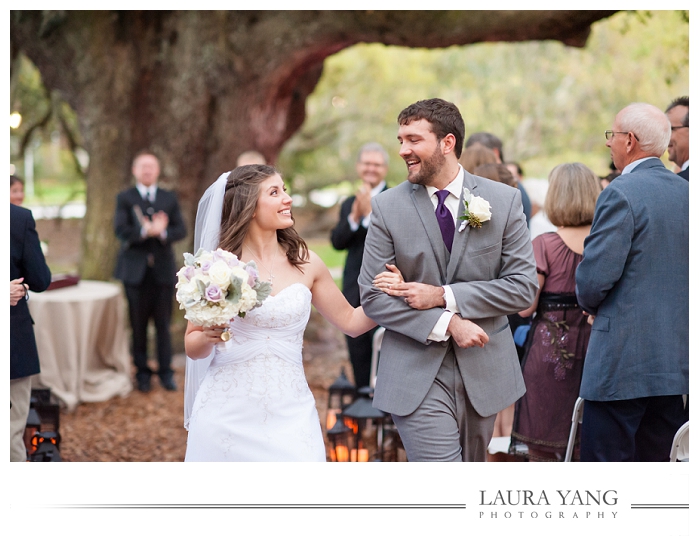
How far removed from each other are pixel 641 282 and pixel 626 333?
0.24 metres

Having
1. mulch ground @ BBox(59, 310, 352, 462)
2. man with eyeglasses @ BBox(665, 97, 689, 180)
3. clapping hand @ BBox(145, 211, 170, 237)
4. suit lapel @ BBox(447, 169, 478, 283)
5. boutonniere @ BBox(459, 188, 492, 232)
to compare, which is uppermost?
man with eyeglasses @ BBox(665, 97, 689, 180)

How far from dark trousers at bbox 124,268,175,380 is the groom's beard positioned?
15.5 feet

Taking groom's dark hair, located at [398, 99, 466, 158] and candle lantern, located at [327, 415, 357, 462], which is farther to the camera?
candle lantern, located at [327, 415, 357, 462]

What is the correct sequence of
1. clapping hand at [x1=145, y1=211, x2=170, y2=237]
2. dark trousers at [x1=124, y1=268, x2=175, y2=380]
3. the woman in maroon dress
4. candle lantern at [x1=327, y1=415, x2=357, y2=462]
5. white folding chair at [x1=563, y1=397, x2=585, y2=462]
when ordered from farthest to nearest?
dark trousers at [x1=124, y1=268, x2=175, y2=380], clapping hand at [x1=145, y1=211, x2=170, y2=237], candle lantern at [x1=327, y1=415, x2=357, y2=462], the woman in maroon dress, white folding chair at [x1=563, y1=397, x2=585, y2=462]

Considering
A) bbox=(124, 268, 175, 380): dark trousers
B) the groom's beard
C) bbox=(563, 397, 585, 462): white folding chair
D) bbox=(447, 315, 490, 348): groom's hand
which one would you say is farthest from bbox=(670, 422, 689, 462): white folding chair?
bbox=(124, 268, 175, 380): dark trousers

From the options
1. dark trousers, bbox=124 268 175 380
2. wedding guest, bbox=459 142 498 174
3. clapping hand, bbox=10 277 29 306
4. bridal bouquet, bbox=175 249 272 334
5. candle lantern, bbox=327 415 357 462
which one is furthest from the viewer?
dark trousers, bbox=124 268 175 380

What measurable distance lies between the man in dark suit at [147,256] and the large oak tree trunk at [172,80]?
104 cm

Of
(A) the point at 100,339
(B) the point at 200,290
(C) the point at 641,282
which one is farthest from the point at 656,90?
(B) the point at 200,290

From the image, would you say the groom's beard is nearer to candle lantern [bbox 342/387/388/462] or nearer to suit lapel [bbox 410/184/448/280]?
suit lapel [bbox 410/184/448/280]

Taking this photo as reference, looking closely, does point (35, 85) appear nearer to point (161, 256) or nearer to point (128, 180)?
point (128, 180)

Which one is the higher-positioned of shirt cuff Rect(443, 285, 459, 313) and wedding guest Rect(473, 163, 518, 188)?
wedding guest Rect(473, 163, 518, 188)

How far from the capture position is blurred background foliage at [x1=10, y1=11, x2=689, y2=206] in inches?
647

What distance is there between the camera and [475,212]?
3203 mm

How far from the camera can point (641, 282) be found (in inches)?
139
